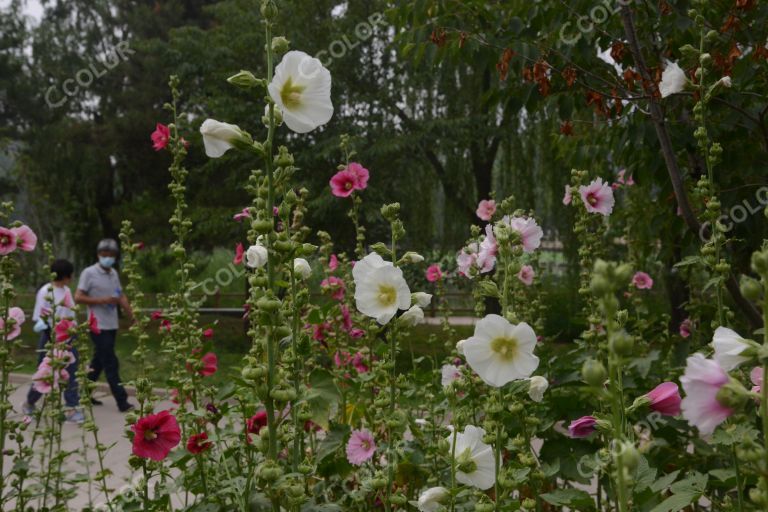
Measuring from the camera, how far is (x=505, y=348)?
49.1 inches

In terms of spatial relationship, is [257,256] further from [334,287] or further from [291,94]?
[334,287]

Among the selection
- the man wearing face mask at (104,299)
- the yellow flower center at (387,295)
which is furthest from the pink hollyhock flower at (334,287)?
the man wearing face mask at (104,299)

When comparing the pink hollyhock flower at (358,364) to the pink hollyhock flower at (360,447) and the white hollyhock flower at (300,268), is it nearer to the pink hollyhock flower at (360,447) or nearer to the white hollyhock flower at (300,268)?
the pink hollyhock flower at (360,447)

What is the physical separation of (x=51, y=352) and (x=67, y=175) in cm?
1115

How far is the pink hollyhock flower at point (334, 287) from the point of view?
2589 mm

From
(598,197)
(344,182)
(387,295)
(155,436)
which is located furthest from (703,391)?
(344,182)

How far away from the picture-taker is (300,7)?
30.7 ft

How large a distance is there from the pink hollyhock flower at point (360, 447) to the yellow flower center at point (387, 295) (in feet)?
2.24

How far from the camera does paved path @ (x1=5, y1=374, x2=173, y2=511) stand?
3980 mm

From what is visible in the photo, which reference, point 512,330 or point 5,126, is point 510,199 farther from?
point 5,126

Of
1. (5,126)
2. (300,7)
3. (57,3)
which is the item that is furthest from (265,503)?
(57,3)

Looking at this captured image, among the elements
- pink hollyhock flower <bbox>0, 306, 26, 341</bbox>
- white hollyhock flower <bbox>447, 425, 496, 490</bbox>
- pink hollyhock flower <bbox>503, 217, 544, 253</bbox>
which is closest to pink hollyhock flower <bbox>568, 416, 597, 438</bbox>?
white hollyhock flower <bbox>447, 425, 496, 490</bbox>

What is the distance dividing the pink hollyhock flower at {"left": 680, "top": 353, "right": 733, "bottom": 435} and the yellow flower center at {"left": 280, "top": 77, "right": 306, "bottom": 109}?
0.87m

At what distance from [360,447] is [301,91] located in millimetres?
1173
